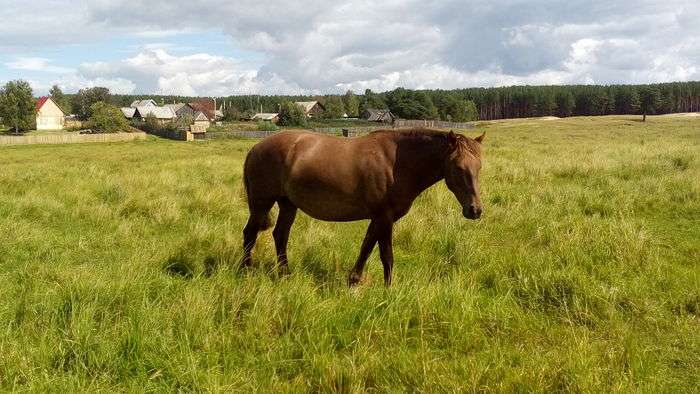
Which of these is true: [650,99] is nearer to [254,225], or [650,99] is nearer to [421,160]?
[421,160]

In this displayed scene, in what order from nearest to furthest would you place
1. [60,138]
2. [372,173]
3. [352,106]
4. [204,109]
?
[372,173], [60,138], [204,109], [352,106]

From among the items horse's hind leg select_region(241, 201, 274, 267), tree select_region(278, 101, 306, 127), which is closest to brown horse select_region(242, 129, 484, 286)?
horse's hind leg select_region(241, 201, 274, 267)

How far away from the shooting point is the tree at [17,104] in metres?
68.5

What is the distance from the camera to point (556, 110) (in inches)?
5359

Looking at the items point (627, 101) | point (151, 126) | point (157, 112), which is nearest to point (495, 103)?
point (627, 101)

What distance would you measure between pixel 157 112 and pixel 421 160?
108m

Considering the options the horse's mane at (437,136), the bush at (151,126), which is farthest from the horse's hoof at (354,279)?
the bush at (151,126)

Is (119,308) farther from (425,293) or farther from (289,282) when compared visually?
→ (425,293)

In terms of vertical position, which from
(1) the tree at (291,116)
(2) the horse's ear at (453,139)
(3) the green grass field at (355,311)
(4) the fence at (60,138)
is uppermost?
(1) the tree at (291,116)

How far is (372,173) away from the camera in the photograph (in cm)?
552

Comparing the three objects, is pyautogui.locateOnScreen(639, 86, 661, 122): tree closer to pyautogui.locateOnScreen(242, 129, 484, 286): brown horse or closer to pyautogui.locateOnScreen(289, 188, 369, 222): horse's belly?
pyautogui.locateOnScreen(242, 129, 484, 286): brown horse

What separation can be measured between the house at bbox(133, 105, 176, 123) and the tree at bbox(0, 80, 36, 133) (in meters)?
32.6

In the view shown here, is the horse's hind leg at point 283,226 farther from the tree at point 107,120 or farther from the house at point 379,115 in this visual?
the house at point 379,115

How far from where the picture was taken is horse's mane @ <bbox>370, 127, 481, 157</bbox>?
5113mm
